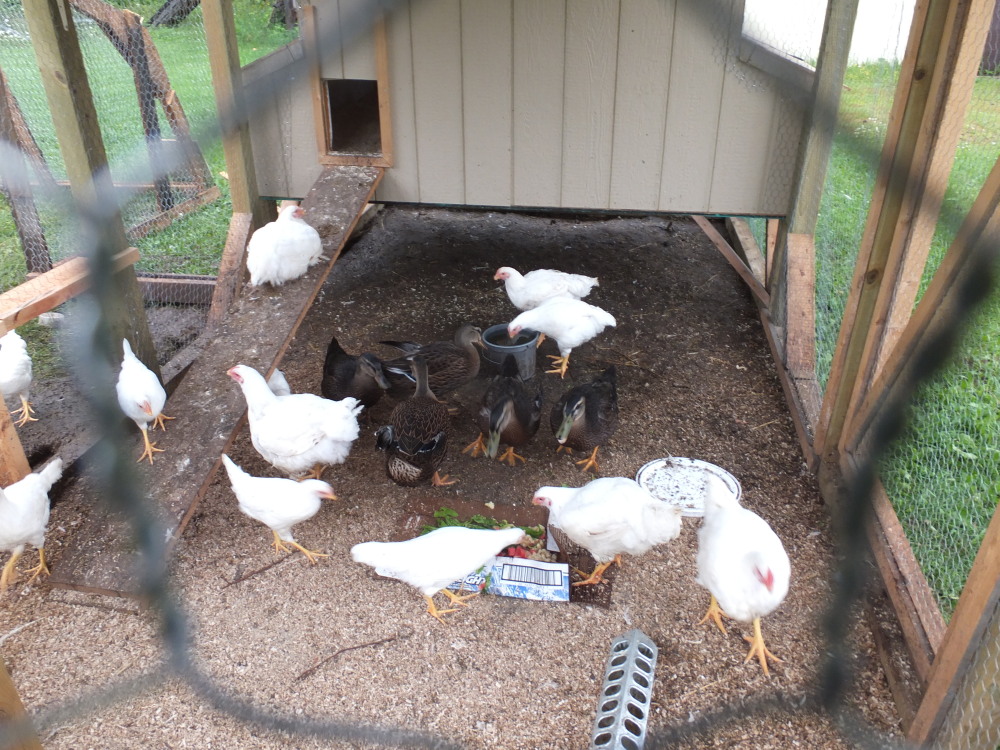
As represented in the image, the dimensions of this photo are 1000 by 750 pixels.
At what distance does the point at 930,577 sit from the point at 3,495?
2686 mm

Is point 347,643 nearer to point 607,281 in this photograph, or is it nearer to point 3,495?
point 3,495

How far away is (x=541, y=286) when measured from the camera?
3.46m

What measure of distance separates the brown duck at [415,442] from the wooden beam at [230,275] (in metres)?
1.22

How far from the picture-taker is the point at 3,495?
6.79 feet

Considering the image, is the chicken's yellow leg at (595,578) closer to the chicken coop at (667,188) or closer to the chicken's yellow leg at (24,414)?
the chicken coop at (667,188)

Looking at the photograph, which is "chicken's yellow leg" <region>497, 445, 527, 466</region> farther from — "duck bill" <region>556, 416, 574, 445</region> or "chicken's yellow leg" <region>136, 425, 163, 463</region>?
"chicken's yellow leg" <region>136, 425, 163, 463</region>

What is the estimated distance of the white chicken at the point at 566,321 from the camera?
10.3ft

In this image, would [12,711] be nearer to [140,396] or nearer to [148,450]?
[148,450]

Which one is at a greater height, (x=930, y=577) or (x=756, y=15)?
(x=756, y=15)

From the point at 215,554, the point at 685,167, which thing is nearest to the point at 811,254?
the point at 685,167

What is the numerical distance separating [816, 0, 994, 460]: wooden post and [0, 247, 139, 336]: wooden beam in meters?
2.33

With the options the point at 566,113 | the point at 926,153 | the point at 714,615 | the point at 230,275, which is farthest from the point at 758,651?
the point at 230,275

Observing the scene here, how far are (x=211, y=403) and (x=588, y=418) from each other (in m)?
1.38

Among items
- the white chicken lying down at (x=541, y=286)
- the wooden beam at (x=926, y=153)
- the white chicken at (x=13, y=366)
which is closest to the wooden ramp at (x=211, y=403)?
the white chicken at (x=13, y=366)
